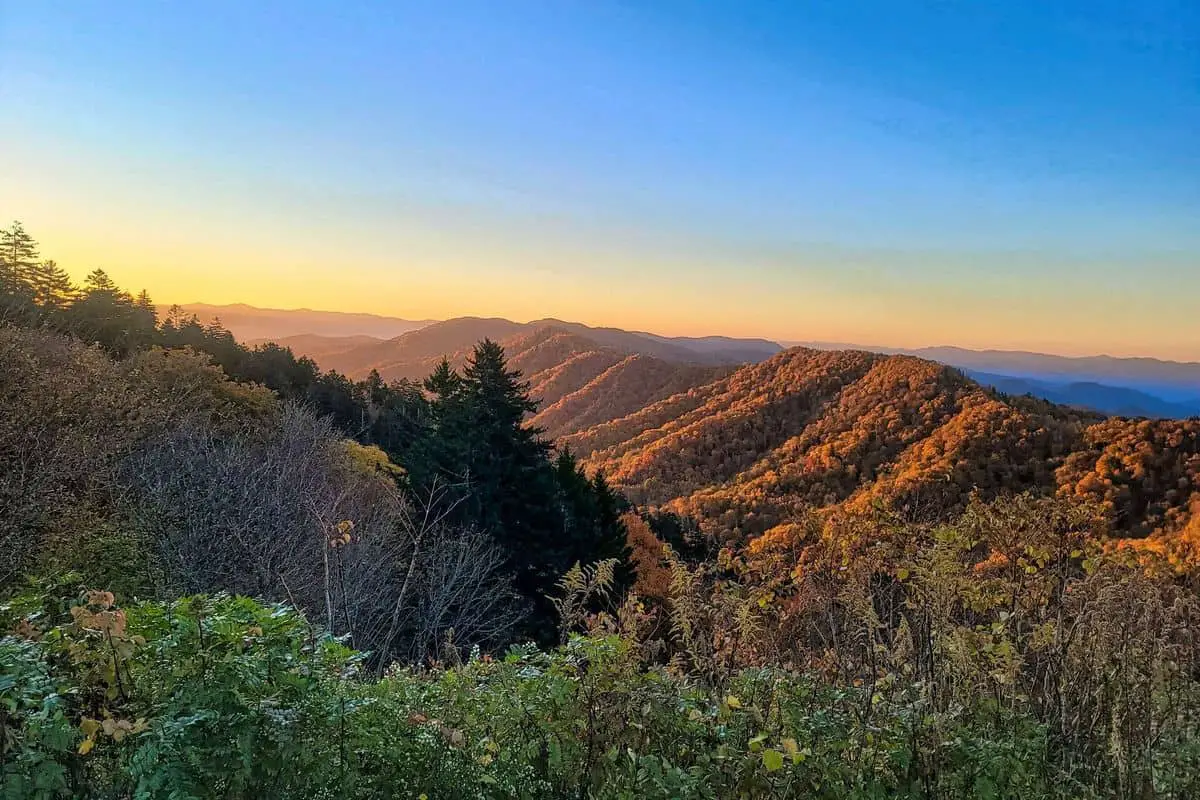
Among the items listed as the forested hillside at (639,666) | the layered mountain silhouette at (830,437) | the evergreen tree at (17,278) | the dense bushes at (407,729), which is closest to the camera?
the dense bushes at (407,729)

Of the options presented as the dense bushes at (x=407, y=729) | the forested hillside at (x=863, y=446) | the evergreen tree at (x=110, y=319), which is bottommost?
the forested hillside at (x=863, y=446)

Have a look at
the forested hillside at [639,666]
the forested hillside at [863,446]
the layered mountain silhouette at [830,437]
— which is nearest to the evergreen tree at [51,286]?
the forested hillside at [639,666]

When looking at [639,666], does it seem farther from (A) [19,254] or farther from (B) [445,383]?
Result: (A) [19,254]

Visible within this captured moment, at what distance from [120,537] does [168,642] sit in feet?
30.2

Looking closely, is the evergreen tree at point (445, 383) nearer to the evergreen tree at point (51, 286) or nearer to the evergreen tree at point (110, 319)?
the evergreen tree at point (110, 319)

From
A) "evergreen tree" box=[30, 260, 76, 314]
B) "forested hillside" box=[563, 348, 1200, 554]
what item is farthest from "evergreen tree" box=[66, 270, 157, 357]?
"forested hillside" box=[563, 348, 1200, 554]

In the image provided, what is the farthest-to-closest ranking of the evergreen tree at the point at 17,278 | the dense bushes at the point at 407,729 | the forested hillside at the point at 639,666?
the evergreen tree at the point at 17,278, the forested hillside at the point at 639,666, the dense bushes at the point at 407,729

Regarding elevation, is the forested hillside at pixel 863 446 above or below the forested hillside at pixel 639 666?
below

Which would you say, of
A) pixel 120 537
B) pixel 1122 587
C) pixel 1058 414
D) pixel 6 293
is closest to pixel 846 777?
pixel 1122 587

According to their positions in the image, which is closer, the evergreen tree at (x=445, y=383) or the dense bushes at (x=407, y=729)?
the dense bushes at (x=407, y=729)

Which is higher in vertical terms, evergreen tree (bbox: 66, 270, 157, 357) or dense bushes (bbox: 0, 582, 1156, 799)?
evergreen tree (bbox: 66, 270, 157, 357)

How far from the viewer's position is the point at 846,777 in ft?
7.63

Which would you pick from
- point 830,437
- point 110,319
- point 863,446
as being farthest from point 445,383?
point 830,437

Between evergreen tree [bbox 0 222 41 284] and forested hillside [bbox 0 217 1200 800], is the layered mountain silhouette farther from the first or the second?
evergreen tree [bbox 0 222 41 284]
